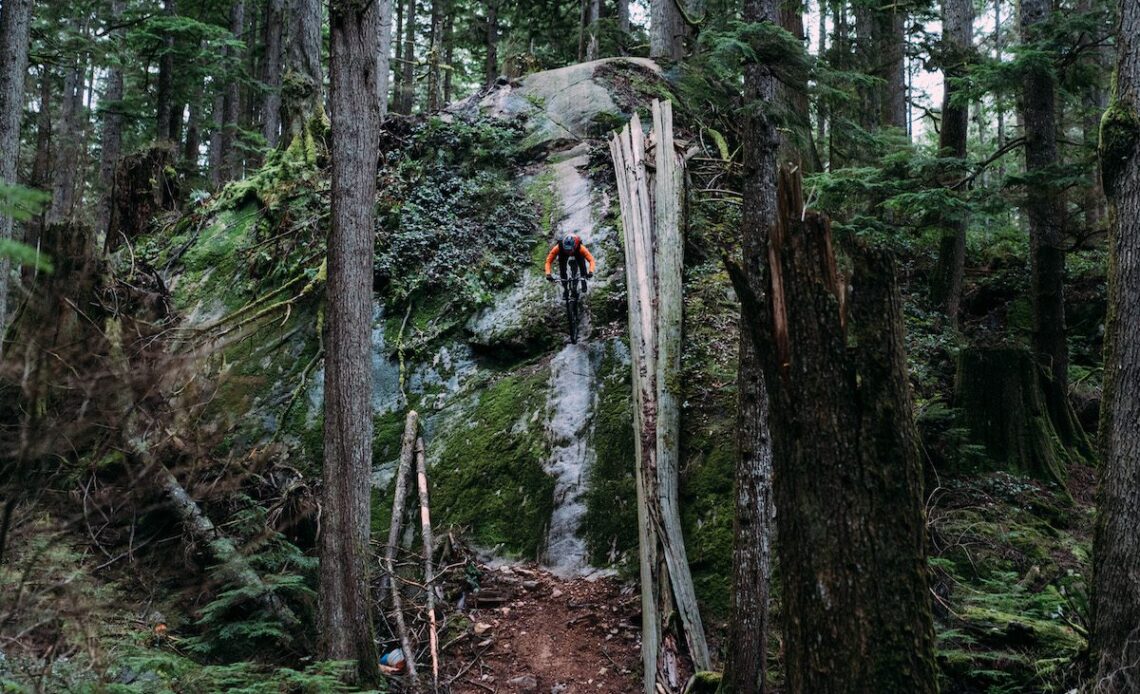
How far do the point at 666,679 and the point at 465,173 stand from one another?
30.1ft

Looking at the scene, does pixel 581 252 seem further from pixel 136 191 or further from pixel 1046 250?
pixel 136 191

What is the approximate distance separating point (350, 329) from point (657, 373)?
358cm

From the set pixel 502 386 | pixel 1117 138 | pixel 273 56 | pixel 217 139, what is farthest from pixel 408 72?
pixel 1117 138

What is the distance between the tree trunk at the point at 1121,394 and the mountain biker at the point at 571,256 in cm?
583

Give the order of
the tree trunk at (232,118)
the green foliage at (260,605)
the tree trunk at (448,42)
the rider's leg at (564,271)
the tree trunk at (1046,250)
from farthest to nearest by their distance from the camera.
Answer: the tree trunk at (448,42), the tree trunk at (232,118), the rider's leg at (564,271), the tree trunk at (1046,250), the green foliage at (260,605)

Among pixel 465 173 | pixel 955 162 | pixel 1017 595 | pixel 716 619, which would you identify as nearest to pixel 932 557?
pixel 1017 595

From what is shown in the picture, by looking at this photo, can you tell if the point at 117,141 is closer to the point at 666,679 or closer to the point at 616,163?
the point at 616,163

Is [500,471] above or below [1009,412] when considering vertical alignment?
below

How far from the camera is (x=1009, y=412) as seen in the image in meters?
8.75

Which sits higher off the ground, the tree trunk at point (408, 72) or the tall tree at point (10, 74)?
the tree trunk at point (408, 72)

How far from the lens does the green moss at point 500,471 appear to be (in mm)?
8828

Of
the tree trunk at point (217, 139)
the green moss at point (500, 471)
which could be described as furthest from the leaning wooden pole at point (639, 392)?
the tree trunk at point (217, 139)

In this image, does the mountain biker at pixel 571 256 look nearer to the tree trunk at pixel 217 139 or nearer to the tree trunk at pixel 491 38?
the tree trunk at pixel 491 38

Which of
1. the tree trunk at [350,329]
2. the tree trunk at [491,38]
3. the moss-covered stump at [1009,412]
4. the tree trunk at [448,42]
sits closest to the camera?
the tree trunk at [350,329]
